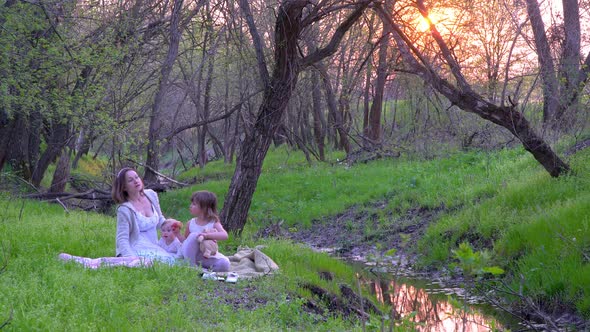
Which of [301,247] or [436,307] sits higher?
[301,247]

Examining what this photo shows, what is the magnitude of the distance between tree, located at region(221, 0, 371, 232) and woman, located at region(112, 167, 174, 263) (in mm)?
2469

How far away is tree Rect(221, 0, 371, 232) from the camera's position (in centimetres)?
1106

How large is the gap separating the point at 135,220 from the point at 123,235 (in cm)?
26

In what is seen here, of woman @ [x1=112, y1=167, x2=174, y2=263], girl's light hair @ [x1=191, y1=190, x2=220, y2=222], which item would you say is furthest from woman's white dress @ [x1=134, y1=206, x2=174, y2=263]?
girl's light hair @ [x1=191, y1=190, x2=220, y2=222]

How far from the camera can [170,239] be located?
29.6 feet

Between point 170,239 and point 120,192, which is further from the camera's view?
point 170,239

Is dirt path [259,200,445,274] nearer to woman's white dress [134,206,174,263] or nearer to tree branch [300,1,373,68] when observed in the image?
tree branch [300,1,373,68]

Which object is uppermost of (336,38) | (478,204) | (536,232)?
(336,38)

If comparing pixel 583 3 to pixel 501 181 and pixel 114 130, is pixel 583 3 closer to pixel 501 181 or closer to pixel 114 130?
pixel 501 181

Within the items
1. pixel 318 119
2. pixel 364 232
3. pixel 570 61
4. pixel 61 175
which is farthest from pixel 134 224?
pixel 318 119

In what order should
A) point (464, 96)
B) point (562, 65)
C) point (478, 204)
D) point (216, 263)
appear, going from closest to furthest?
point (216, 263), point (464, 96), point (478, 204), point (562, 65)

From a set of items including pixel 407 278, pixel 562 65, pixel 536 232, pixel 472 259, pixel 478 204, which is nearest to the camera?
pixel 472 259

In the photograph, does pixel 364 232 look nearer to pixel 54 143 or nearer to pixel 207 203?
pixel 207 203

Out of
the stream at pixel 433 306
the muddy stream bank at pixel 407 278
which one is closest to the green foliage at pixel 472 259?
the muddy stream bank at pixel 407 278
